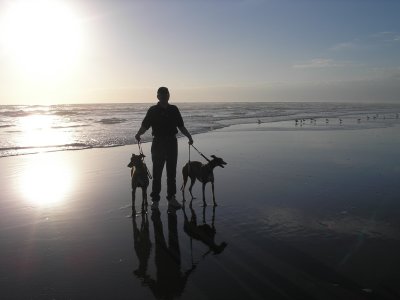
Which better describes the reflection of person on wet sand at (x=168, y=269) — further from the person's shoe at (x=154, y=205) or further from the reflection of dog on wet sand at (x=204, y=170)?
the reflection of dog on wet sand at (x=204, y=170)

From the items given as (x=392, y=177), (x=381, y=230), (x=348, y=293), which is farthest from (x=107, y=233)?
(x=392, y=177)

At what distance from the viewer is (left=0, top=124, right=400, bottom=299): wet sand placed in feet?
14.3

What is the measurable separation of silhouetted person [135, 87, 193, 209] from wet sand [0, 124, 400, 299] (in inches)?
19.4

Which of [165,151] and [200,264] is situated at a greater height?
[165,151]

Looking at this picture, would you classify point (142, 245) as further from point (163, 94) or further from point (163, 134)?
point (163, 94)

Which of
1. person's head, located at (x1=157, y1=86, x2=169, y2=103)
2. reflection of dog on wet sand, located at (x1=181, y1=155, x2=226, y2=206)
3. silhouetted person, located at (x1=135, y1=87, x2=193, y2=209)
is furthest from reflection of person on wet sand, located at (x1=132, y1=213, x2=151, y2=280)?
person's head, located at (x1=157, y1=86, x2=169, y2=103)

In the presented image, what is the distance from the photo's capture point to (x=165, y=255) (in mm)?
5316

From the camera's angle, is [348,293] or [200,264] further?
[200,264]

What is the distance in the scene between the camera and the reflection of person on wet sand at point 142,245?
15.7ft

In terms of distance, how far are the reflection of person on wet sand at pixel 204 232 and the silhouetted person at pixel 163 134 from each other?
907mm

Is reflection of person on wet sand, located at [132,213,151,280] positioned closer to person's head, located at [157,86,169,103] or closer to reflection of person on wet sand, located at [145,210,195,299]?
reflection of person on wet sand, located at [145,210,195,299]

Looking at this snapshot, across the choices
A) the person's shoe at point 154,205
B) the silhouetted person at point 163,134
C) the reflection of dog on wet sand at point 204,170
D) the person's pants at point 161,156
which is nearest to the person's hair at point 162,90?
the silhouetted person at point 163,134

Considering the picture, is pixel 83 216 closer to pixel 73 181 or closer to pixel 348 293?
pixel 73 181

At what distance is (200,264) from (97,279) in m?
1.31
